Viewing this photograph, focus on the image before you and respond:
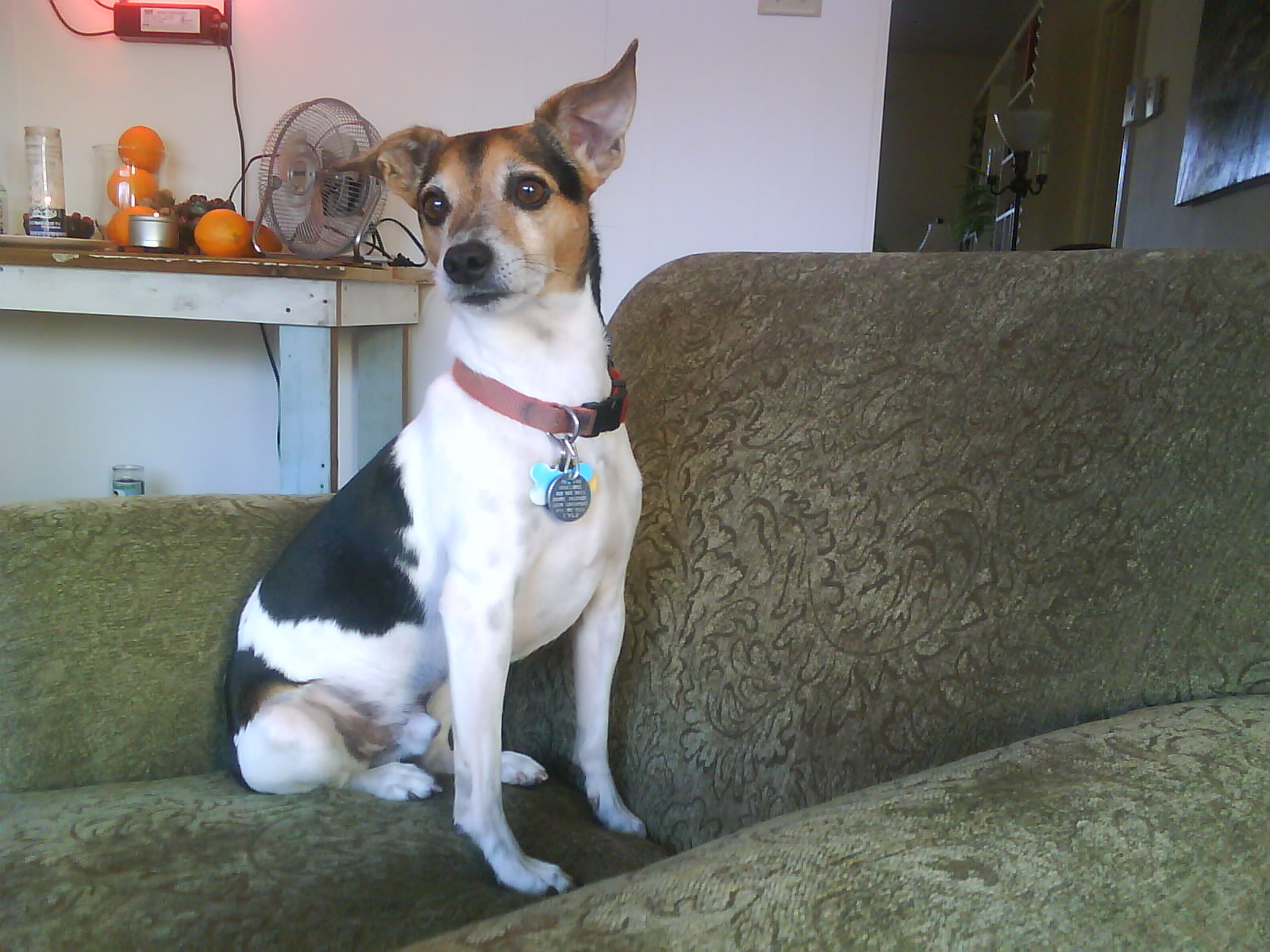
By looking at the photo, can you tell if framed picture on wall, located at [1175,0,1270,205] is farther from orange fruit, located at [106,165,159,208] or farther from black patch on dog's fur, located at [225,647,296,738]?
orange fruit, located at [106,165,159,208]

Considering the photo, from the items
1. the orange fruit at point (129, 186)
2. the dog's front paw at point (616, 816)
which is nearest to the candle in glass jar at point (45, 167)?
the orange fruit at point (129, 186)

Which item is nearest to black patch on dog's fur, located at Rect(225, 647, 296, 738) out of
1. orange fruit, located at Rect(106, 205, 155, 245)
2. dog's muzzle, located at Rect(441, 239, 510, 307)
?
dog's muzzle, located at Rect(441, 239, 510, 307)

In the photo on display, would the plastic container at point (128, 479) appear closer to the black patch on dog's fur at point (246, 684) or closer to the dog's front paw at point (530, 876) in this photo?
the black patch on dog's fur at point (246, 684)

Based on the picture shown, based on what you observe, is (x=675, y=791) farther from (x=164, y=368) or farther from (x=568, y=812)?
(x=164, y=368)

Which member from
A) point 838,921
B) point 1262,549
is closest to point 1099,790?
point 838,921

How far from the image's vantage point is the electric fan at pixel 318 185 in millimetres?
2338

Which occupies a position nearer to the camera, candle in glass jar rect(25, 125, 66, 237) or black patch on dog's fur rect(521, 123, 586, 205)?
black patch on dog's fur rect(521, 123, 586, 205)

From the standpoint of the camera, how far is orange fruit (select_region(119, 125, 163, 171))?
258 centimetres

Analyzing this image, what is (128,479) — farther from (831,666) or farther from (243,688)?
(831,666)

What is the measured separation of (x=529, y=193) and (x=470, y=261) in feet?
0.53

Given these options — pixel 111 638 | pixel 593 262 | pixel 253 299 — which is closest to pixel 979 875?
pixel 593 262

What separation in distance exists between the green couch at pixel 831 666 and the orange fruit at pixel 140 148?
1.79 metres

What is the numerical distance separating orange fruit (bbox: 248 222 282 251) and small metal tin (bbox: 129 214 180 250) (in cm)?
20

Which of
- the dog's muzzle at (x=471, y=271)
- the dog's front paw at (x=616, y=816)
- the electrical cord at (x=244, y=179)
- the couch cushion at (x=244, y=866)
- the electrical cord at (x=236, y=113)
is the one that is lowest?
the dog's front paw at (x=616, y=816)
